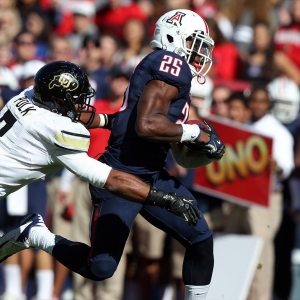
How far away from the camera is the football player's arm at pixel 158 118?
463 cm

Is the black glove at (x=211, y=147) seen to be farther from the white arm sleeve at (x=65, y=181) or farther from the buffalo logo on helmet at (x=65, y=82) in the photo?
the white arm sleeve at (x=65, y=181)

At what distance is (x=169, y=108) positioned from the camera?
4.93 metres

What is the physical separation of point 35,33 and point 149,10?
1571 mm

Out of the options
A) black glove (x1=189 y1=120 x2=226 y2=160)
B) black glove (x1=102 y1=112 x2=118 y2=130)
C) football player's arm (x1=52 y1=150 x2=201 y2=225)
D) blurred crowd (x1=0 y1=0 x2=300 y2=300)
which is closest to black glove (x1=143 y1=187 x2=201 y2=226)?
football player's arm (x1=52 y1=150 x2=201 y2=225)

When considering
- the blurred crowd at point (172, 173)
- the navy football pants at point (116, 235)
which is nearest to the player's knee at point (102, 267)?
the navy football pants at point (116, 235)

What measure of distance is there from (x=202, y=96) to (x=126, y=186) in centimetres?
340

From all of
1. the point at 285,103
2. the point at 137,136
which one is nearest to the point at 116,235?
the point at 137,136

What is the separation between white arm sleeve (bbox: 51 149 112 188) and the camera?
4.60 metres

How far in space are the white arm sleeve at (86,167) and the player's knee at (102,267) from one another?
1.76 ft

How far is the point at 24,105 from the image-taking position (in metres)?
4.77

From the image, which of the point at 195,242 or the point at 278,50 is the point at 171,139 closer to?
the point at 195,242

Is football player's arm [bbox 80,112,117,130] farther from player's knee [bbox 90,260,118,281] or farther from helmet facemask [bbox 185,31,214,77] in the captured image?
player's knee [bbox 90,260,118,281]

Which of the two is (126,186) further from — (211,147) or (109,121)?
(109,121)

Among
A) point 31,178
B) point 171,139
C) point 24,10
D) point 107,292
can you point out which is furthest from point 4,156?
point 24,10
